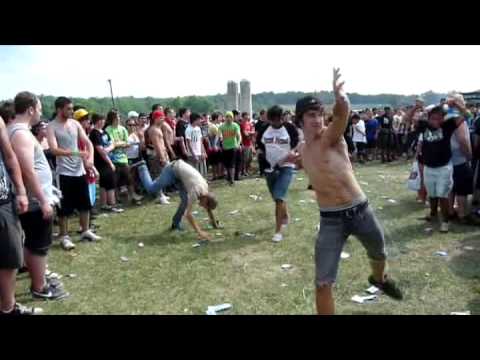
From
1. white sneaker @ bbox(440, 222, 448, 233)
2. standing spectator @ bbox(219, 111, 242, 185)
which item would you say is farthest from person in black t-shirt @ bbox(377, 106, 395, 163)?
white sneaker @ bbox(440, 222, 448, 233)

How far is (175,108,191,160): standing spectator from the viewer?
1105cm

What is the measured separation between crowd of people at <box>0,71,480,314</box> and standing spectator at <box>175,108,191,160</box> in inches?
1.2

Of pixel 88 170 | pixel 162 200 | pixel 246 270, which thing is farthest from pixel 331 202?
pixel 162 200

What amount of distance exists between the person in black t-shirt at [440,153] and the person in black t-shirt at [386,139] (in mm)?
9604

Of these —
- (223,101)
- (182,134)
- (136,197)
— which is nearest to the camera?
(136,197)

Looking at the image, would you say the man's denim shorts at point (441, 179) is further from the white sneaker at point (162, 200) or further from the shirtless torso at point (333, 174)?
the white sneaker at point (162, 200)

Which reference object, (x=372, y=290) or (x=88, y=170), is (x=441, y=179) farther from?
(x=88, y=170)

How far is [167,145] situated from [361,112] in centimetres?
995

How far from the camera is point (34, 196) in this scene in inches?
165

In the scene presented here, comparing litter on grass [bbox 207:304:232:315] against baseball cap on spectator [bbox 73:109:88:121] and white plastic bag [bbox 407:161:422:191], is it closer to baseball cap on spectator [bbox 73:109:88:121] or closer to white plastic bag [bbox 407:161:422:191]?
baseball cap on spectator [bbox 73:109:88:121]

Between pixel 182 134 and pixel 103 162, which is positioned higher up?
pixel 182 134

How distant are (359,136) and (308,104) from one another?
13.0 metres
